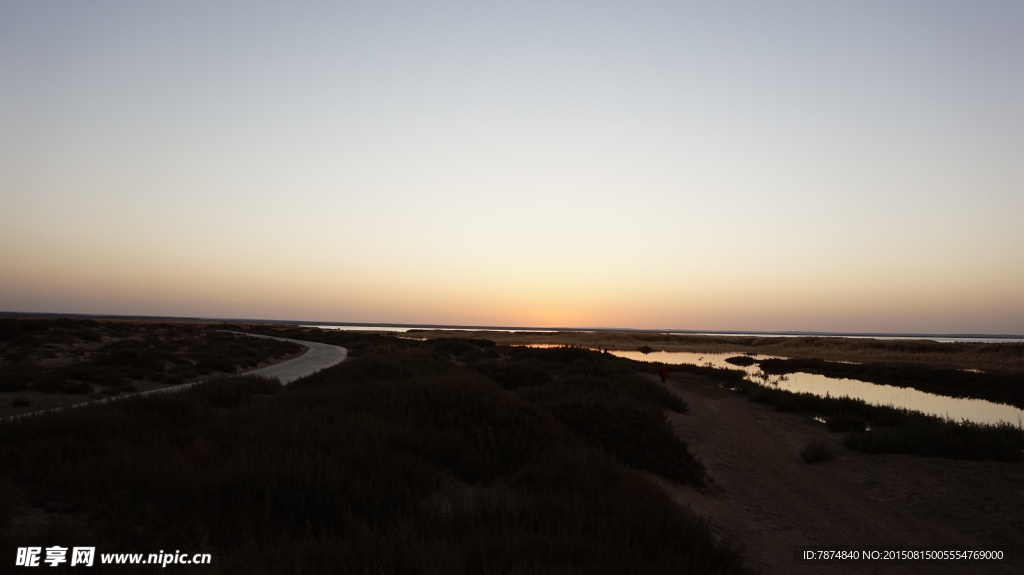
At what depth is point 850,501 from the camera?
973 centimetres

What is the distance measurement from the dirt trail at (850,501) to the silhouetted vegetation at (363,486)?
1487 mm

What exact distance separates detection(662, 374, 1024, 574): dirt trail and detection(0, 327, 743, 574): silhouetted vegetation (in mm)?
1487

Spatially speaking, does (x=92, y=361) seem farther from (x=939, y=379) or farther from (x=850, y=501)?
(x=939, y=379)

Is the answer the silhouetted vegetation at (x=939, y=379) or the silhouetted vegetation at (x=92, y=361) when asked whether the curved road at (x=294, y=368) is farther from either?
the silhouetted vegetation at (x=939, y=379)

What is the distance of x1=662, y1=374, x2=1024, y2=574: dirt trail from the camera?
766 centimetres

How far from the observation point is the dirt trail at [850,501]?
766 cm

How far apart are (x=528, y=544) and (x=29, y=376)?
78.5ft

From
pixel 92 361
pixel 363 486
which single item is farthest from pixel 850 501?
pixel 92 361

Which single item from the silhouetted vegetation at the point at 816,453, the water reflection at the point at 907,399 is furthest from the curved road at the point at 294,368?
the water reflection at the point at 907,399

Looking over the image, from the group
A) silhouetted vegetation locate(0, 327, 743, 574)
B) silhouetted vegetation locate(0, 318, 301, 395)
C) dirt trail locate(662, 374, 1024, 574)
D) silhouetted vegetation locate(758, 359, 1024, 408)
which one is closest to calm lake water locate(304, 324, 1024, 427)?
silhouetted vegetation locate(758, 359, 1024, 408)

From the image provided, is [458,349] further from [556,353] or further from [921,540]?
[921,540]

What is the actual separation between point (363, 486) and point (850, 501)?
9.04m

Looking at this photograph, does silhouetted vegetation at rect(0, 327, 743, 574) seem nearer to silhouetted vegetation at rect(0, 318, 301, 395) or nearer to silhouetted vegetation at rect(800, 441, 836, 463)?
silhouetted vegetation at rect(800, 441, 836, 463)

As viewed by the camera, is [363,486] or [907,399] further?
[907,399]
